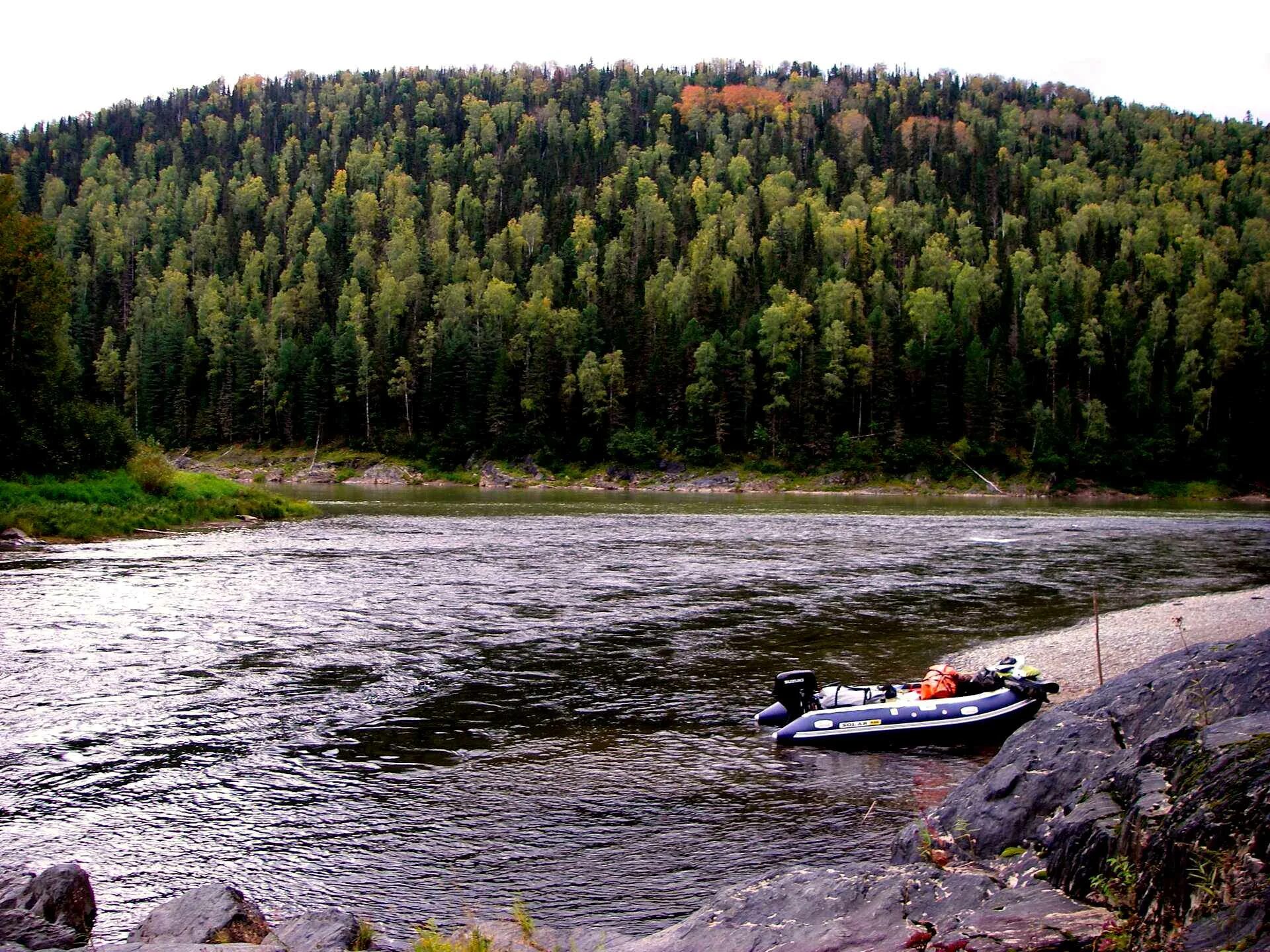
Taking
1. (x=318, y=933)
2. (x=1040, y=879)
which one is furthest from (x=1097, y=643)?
(x=318, y=933)

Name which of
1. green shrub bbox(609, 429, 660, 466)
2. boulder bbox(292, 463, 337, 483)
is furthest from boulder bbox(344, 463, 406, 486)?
green shrub bbox(609, 429, 660, 466)

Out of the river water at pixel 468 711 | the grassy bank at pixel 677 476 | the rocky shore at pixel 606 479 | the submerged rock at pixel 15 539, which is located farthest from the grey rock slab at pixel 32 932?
the grassy bank at pixel 677 476

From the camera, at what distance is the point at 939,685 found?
1795 cm

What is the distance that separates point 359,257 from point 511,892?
564ft

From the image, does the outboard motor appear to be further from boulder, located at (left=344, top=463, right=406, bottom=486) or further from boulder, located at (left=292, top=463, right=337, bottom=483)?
boulder, located at (left=292, top=463, right=337, bottom=483)

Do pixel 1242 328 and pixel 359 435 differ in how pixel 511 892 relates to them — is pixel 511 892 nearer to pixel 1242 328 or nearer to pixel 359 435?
pixel 359 435

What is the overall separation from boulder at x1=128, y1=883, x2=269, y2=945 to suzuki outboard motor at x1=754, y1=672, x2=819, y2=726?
1083 cm

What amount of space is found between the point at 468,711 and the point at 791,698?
270 inches

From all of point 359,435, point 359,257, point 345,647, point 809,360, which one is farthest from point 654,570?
point 359,257

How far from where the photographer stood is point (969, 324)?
130 metres

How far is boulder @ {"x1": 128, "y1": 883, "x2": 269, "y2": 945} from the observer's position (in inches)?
364

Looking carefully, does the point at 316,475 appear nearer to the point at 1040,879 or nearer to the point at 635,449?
the point at 635,449

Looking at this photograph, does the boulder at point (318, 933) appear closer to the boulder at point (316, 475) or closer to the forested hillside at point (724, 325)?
the forested hillside at point (724, 325)

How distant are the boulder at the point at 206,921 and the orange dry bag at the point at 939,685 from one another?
41.4 ft
